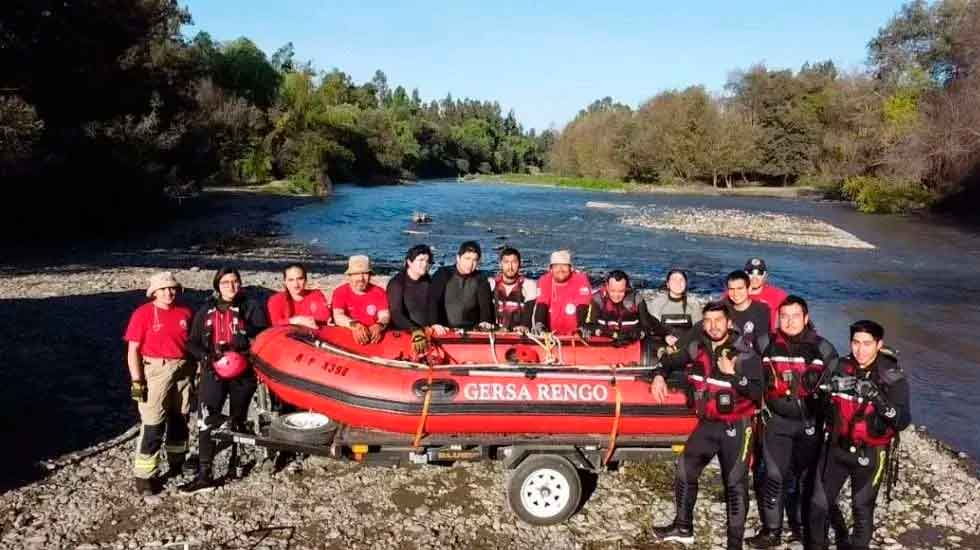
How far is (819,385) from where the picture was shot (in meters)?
3.94

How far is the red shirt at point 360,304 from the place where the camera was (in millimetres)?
5516

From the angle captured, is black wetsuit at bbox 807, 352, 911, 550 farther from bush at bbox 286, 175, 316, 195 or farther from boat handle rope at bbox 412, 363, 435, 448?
bush at bbox 286, 175, 316, 195

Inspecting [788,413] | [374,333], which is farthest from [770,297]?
[374,333]

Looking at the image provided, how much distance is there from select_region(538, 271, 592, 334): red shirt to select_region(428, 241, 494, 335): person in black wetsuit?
559mm

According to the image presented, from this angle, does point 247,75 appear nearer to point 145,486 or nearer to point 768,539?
point 145,486

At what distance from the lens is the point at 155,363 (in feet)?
15.4

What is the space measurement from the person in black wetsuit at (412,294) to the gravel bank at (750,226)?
19.9 m

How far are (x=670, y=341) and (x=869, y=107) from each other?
145ft

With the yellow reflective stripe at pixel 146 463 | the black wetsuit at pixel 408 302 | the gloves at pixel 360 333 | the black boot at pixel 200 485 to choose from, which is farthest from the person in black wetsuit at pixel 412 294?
the yellow reflective stripe at pixel 146 463

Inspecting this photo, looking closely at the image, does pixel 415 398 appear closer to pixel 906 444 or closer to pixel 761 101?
pixel 906 444

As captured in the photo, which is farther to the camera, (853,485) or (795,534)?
(795,534)

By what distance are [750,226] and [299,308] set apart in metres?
24.6

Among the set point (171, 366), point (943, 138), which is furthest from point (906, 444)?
point (943, 138)

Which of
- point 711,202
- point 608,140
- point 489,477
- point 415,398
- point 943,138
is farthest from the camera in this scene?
point 608,140
